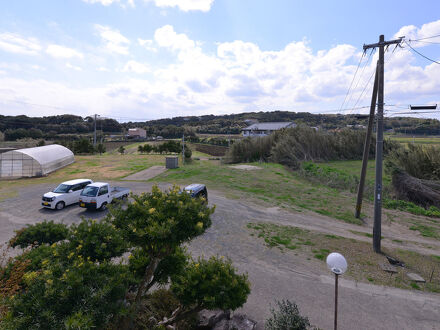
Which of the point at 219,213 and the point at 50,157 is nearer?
the point at 219,213

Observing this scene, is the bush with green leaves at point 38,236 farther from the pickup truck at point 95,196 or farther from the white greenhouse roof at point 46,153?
the white greenhouse roof at point 46,153

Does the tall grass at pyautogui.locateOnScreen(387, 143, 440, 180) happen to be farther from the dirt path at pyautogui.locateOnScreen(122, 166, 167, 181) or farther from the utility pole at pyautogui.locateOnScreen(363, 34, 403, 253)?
the dirt path at pyautogui.locateOnScreen(122, 166, 167, 181)

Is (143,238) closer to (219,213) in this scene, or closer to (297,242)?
(297,242)

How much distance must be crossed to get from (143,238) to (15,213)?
55.5 feet

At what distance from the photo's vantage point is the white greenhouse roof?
28578mm

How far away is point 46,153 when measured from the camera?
31219mm

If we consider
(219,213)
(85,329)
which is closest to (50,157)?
(219,213)

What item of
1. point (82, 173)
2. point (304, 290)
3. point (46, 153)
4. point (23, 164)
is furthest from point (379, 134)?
point (46, 153)

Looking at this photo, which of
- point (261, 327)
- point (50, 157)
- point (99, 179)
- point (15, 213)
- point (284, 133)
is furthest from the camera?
point (284, 133)

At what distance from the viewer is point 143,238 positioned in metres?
5.40

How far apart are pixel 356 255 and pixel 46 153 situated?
35.2 m

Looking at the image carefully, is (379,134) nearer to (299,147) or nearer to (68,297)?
(68,297)

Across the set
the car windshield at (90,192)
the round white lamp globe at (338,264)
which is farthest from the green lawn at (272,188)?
the round white lamp globe at (338,264)

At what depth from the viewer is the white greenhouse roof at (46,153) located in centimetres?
2858
